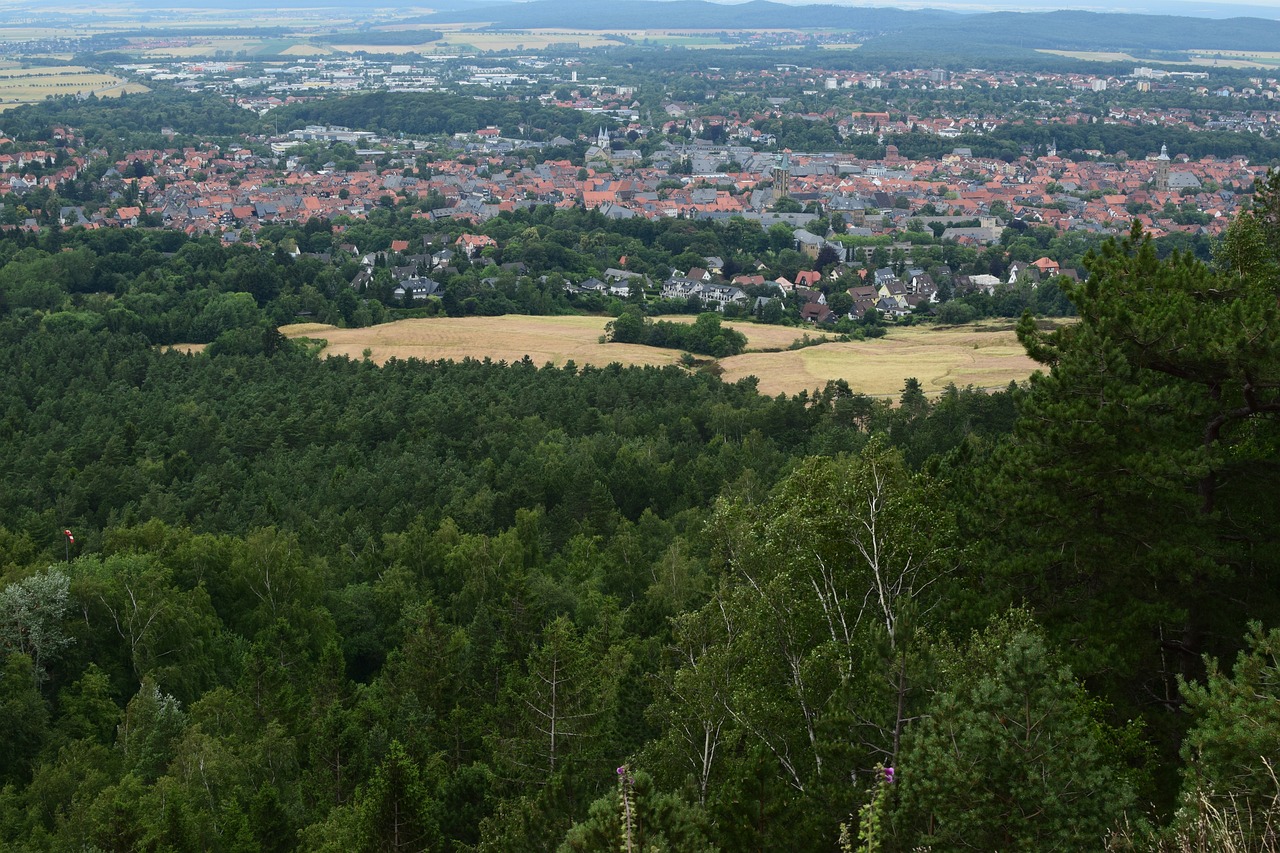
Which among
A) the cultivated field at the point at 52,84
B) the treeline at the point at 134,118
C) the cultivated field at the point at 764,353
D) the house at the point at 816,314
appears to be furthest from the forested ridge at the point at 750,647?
the cultivated field at the point at 52,84

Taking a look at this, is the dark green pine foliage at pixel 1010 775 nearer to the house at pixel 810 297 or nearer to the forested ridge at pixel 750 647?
the forested ridge at pixel 750 647

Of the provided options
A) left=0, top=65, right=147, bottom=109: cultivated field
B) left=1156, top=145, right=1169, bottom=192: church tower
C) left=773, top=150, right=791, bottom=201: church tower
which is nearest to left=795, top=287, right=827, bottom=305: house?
left=773, top=150, right=791, bottom=201: church tower

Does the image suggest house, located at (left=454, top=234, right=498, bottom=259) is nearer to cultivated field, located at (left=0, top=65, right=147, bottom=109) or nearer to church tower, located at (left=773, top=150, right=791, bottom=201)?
church tower, located at (left=773, top=150, right=791, bottom=201)

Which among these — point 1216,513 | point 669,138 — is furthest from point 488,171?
point 1216,513

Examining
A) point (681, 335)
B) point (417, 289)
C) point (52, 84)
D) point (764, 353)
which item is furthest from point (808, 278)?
point (52, 84)

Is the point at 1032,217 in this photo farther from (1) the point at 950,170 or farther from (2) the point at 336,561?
(2) the point at 336,561

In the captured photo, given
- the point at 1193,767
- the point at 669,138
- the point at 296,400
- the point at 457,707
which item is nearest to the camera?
the point at 1193,767
